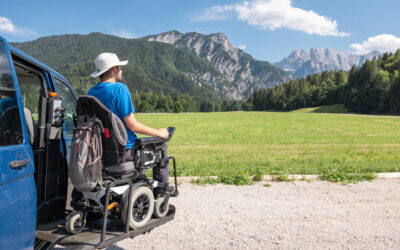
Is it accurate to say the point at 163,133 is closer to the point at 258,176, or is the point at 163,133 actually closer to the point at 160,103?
the point at 258,176

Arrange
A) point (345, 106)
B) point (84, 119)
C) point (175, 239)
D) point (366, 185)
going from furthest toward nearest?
1. point (345, 106)
2. point (366, 185)
3. point (175, 239)
4. point (84, 119)

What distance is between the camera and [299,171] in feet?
28.6

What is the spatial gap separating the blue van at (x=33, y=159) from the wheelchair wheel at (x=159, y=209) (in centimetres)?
9

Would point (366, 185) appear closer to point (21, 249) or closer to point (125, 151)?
point (125, 151)

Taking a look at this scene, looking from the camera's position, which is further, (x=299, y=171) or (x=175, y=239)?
(x=299, y=171)

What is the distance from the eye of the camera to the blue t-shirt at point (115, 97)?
3.13m

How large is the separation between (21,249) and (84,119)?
1.28m

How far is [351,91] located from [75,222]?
115017 millimetres

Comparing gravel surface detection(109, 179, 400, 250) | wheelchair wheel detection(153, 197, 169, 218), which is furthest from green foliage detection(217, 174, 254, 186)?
wheelchair wheel detection(153, 197, 169, 218)

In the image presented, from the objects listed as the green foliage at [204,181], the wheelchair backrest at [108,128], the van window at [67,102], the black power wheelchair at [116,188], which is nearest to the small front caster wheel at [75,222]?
the black power wheelchair at [116,188]

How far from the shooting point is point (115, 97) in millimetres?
3141

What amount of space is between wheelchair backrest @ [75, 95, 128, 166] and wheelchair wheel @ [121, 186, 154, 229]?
0.40 m

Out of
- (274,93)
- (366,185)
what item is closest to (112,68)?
(366,185)

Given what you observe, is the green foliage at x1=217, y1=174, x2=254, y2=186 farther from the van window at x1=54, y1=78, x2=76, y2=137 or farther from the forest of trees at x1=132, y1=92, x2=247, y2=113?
the forest of trees at x1=132, y1=92, x2=247, y2=113
